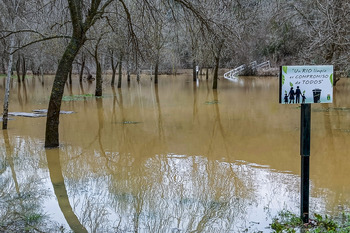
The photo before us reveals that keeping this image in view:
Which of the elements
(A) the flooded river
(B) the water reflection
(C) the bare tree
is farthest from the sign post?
Result: (C) the bare tree

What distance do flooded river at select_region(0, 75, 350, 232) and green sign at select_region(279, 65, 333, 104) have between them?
1.81m

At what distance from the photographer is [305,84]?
524 centimetres

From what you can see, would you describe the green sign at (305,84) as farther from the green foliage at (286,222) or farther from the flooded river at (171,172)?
the flooded river at (171,172)

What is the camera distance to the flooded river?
603 cm

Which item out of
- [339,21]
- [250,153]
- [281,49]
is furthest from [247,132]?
[281,49]

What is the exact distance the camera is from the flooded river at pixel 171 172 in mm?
6031

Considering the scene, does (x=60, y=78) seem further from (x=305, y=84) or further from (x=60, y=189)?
(x=305, y=84)

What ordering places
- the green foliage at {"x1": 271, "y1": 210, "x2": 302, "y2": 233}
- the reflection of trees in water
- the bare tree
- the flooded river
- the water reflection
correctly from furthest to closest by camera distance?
1. the bare tree
2. the flooded river
3. the water reflection
4. the reflection of trees in water
5. the green foliage at {"x1": 271, "y1": 210, "x2": 302, "y2": 233}

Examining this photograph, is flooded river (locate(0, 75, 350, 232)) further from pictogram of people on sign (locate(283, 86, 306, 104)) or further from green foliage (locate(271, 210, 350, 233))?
pictogram of people on sign (locate(283, 86, 306, 104))

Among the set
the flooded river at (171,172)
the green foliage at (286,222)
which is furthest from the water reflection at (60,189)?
the green foliage at (286,222)

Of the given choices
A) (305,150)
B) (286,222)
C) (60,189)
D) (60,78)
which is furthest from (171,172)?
(60,78)

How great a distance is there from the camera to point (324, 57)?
55.3ft

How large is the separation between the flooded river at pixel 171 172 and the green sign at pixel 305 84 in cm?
181

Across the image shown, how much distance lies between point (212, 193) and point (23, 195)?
3.35 meters
